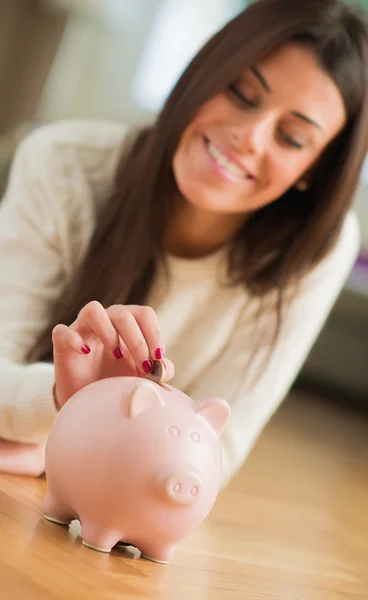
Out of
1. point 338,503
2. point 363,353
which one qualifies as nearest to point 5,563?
point 338,503

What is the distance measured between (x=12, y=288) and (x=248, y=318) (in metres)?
0.41

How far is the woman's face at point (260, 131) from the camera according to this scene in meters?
1.15

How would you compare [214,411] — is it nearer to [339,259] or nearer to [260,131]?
[260,131]

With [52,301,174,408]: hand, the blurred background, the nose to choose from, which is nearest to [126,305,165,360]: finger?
[52,301,174,408]: hand

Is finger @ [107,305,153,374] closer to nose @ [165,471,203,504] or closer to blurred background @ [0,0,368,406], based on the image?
nose @ [165,471,203,504]

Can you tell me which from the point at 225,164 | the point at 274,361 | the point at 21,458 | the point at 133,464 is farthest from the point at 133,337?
the point at 274,361

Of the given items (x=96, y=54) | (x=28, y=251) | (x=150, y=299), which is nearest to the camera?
(x=28, y=251)

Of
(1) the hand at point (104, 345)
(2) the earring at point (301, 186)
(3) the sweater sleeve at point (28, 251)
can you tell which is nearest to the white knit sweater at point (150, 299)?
(3) the sweater sleeve at point (28, 251)

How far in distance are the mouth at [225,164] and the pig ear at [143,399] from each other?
0.55 m

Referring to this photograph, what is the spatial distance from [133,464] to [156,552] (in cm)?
11

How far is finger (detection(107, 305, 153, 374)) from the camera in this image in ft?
2.48

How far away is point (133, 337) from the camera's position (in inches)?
29.7

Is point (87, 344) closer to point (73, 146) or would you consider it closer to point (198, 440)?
point (198, 440)

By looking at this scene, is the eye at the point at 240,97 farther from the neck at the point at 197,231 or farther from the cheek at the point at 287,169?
the neck at the point at 197,231
